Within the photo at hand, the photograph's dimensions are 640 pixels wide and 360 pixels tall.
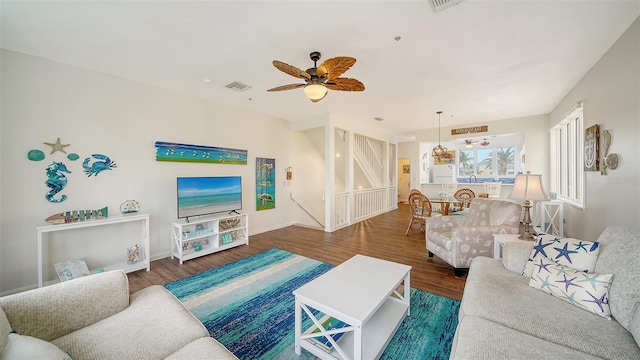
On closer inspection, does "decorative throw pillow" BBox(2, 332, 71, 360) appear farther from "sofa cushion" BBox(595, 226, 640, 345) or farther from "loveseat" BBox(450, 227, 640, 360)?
"sofa cushion" BBox(595, 226, 640, 345)

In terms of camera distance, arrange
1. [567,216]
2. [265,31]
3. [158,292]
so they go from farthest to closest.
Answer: [567,216] < [265,31] < [158,292]

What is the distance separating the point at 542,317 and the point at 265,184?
483 centimetres

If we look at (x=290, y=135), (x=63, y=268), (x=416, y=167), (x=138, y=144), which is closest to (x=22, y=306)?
(x=63, y=268)

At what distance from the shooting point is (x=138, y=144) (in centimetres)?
352

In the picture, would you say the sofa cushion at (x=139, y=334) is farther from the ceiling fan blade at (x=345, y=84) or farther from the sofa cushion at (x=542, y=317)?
the ceiling fan blade at (x=345, y=84)

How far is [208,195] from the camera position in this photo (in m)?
4.03

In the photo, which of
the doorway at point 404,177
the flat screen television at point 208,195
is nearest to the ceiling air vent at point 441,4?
the flat screen television at point 208,195

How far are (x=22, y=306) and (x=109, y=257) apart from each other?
2.47m

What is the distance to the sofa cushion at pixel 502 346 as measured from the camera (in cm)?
109

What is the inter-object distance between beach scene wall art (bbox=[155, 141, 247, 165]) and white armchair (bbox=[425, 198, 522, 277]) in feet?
12.9

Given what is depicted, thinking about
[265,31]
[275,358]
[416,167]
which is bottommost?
[275,358]

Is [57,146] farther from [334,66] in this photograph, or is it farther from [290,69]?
[334,66]

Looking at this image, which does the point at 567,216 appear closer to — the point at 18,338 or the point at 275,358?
the point at 275,358

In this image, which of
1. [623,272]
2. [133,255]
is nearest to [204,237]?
[133,255]
